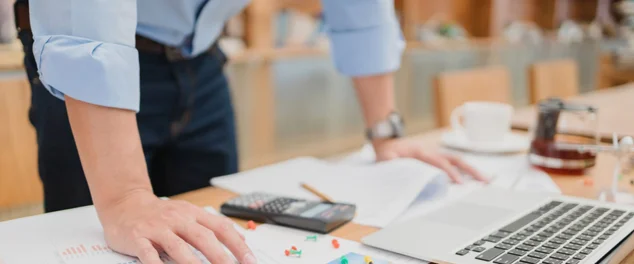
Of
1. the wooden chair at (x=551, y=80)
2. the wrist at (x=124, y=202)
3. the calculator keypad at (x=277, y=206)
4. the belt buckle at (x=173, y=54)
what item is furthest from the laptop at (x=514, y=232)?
the wooden chair at (x=551, y=80)

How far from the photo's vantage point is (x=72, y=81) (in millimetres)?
656

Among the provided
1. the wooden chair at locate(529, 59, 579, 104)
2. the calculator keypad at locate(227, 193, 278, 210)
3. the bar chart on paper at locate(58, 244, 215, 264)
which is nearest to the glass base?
the calculator keypad at locate(227, 193, 278, 210)

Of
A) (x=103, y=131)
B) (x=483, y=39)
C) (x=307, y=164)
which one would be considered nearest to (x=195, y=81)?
(x=307, y=164)

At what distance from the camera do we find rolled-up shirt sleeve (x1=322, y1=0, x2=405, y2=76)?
1.08 metres

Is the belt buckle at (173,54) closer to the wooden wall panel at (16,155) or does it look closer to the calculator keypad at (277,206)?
the calculator keypad at (277,206)

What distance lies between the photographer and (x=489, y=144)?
3.94 feet

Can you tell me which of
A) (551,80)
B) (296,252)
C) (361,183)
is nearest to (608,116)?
(361,183)

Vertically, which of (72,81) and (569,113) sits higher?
(72,81)

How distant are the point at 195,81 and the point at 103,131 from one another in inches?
13.1

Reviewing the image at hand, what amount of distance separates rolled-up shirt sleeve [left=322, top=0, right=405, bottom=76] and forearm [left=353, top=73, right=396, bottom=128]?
16 millimetres

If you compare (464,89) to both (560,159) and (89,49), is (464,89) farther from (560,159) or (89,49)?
(89,49)

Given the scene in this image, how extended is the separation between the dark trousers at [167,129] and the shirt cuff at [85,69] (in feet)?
0.64

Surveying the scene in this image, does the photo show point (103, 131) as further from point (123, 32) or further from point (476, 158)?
point (476, 158)

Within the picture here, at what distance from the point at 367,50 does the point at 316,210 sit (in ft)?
1.43
